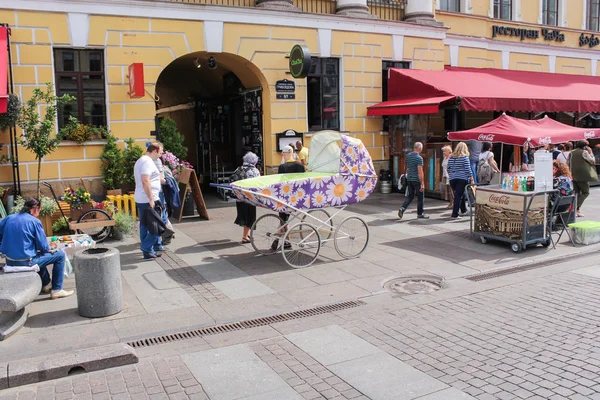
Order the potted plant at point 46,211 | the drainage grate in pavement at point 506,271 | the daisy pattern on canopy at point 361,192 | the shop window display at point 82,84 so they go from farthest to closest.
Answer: the shop window display at point 82,84
the potted plant at point 46,211
the daisy pattern on canopy at point 361,192
the drainage grate in pavement at point 506,271

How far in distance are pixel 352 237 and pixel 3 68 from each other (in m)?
7.87

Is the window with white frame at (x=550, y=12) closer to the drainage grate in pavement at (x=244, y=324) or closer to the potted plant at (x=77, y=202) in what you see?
the potted plant at (x=77, y=202)

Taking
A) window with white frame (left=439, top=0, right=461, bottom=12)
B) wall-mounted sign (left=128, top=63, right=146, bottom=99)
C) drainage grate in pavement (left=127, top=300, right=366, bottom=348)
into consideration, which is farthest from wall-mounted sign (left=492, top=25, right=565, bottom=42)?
drainage grate in pavement (left=127, top=300, right=366, bottom=348)

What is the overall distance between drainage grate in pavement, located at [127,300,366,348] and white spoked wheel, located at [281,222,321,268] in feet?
5.76

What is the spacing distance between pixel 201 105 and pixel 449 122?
9044 millimetres

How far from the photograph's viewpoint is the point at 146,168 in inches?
342

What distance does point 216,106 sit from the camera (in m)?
19.5

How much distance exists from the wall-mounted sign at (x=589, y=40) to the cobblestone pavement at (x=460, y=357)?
2024 cm

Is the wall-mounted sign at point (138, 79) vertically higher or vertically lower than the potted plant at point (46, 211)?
higher

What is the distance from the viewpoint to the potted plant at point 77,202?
10.7 meters

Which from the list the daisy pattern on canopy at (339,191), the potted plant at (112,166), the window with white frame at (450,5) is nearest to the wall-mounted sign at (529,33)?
the window with white frame at (450,5)

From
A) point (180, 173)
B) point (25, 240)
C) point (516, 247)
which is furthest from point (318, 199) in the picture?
point (180, 173)

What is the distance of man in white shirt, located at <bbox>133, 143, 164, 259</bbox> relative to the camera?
8.65 meters

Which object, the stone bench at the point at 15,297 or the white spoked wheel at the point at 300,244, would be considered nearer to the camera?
the stone bench at the point at 15,297
